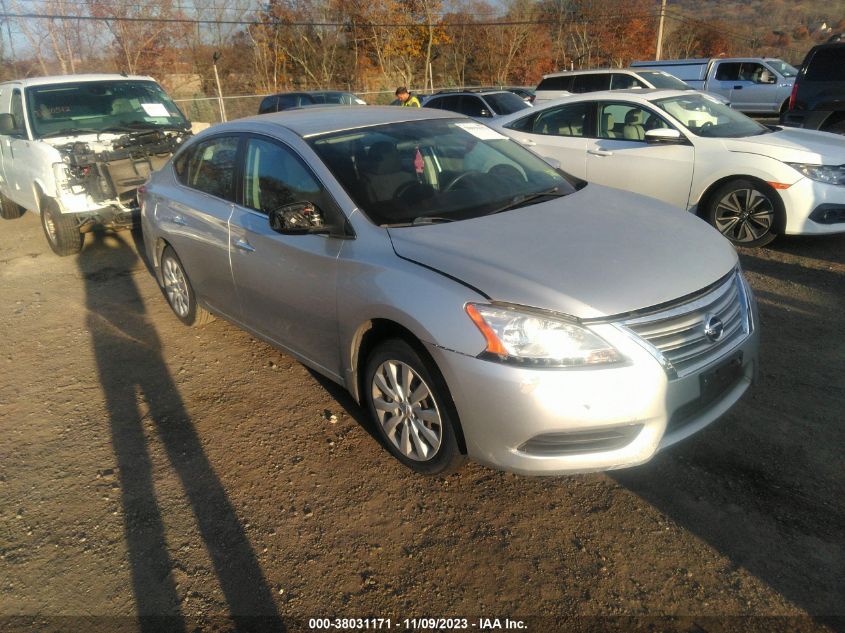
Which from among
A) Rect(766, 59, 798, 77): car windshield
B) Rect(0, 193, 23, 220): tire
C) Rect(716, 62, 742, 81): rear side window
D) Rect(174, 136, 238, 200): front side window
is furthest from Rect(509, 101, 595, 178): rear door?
Rect(766, 59, 798, 77): car windshield

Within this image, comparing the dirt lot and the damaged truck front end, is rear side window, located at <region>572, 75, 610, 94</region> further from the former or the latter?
the dirt lot

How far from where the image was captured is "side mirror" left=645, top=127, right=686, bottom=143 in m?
6.38

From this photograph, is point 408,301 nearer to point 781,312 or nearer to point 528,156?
point 528,156

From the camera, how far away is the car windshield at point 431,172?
11.1 feet

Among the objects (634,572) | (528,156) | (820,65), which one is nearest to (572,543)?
(634,572)

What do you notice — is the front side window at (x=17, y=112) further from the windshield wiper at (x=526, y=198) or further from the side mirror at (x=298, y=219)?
the windshield wiper at (x=526, y=198)

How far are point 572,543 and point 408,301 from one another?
1261mm

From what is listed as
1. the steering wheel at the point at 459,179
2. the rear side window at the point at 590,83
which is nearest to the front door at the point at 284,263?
the steering wheel at the point at 459,179

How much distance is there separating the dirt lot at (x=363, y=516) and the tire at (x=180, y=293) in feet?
2.52

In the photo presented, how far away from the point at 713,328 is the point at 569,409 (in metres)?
0.79

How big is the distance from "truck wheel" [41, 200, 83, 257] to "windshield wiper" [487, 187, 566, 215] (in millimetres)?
5811

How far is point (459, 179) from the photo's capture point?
3709 mm

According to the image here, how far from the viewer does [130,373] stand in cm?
459

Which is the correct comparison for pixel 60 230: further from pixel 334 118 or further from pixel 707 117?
pixel 707 117
